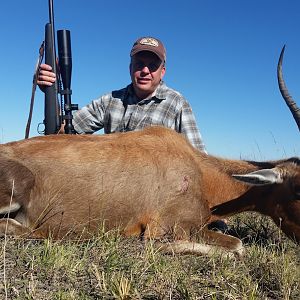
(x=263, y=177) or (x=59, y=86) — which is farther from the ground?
(x=59, y=86)

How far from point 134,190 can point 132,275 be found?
1905 mm

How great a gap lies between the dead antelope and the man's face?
191 cm

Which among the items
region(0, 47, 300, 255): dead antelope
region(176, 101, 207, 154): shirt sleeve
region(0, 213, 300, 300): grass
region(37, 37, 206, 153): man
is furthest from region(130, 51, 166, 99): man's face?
region(0, 213, 300, 300): grass

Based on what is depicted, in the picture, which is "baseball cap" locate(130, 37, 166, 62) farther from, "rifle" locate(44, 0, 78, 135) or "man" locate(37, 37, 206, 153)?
"rifle" locate(44, 0, 78, 135)

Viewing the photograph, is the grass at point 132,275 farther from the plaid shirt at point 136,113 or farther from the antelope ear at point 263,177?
the plaid shirt at point 136,113

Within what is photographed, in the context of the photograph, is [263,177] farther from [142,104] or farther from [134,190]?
[142,104]

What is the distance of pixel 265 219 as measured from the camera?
22.8ft

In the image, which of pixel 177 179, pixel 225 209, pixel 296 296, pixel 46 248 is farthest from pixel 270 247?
pixel 46 248

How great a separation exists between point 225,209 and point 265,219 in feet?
4.51

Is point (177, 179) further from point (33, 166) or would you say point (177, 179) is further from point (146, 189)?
point (33, 166)

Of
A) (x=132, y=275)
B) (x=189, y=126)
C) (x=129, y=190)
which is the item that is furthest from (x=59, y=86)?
(x=132, y=275)

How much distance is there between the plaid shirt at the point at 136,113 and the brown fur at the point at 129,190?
1759 millimetres

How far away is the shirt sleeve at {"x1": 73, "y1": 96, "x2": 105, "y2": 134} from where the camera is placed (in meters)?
7.96

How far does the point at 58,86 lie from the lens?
25.0 ft
